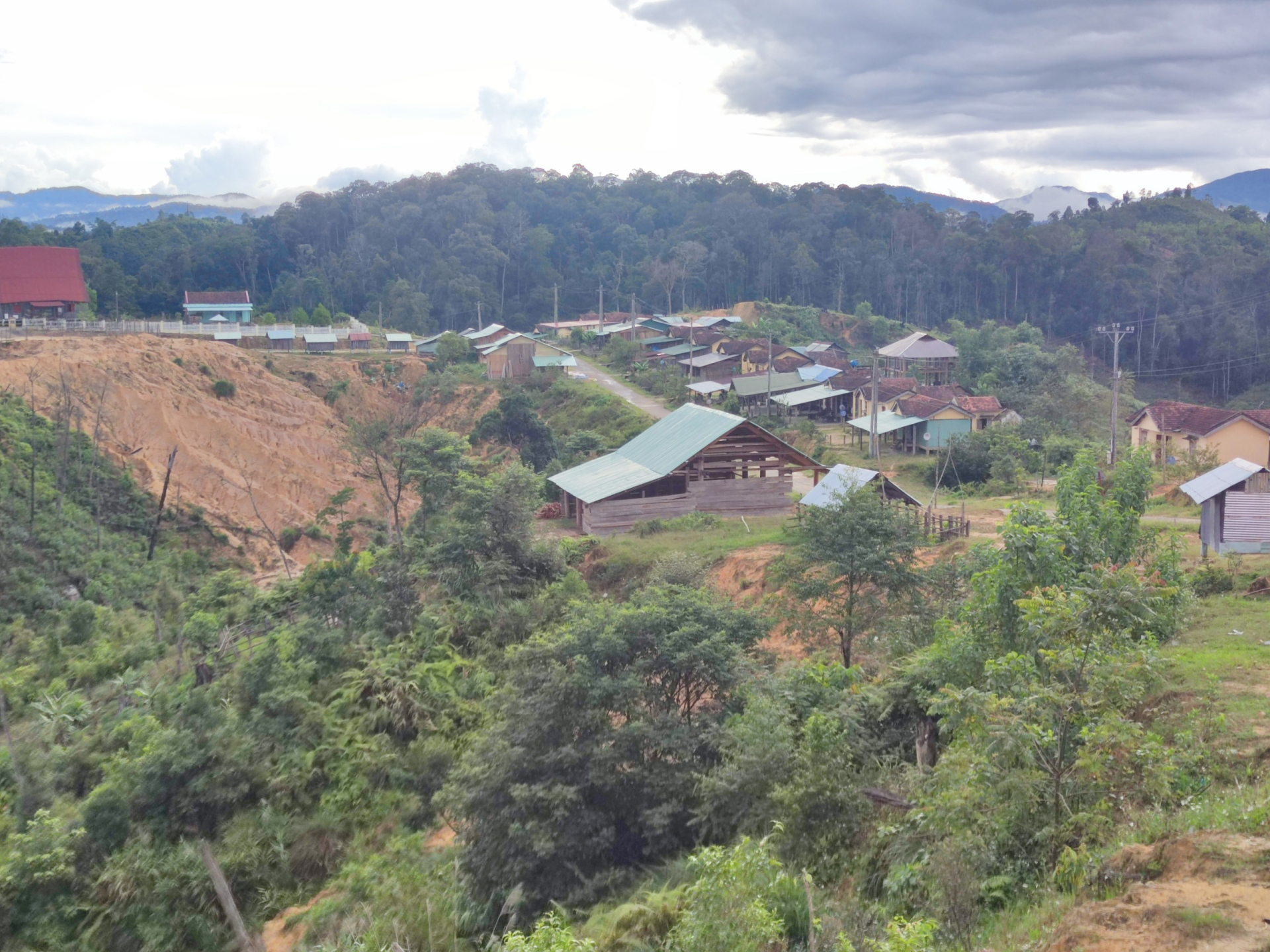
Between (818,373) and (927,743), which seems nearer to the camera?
(927,743)

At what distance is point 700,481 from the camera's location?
94.1ft

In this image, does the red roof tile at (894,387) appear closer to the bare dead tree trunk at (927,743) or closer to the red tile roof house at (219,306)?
the bare dead tree trunk at (927,743)

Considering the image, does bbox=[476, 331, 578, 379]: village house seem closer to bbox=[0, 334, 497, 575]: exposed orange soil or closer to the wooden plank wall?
bbox=[0, 334, 497, 575]: exposed orange soil

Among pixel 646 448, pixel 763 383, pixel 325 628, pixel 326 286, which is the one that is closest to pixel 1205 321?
pixel 763 383

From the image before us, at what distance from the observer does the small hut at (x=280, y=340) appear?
190ft

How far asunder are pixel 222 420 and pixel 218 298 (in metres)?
32.2

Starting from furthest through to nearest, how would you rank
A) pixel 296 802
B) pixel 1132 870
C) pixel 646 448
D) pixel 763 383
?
pixel 763 383 → pixel 646 448 → pixel 296 802 → pixel 1132 870

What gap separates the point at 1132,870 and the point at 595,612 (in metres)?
7.18

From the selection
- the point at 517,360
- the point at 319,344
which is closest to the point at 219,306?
the point at 319,344

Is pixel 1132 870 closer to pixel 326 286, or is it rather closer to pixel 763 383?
pixel 763 383

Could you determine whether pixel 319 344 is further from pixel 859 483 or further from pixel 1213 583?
pixel 1213 583

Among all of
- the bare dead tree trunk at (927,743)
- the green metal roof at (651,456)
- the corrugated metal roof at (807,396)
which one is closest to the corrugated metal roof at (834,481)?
the green metal roof at (651,456)

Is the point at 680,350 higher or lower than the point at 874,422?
higher

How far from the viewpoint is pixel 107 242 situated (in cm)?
7938
